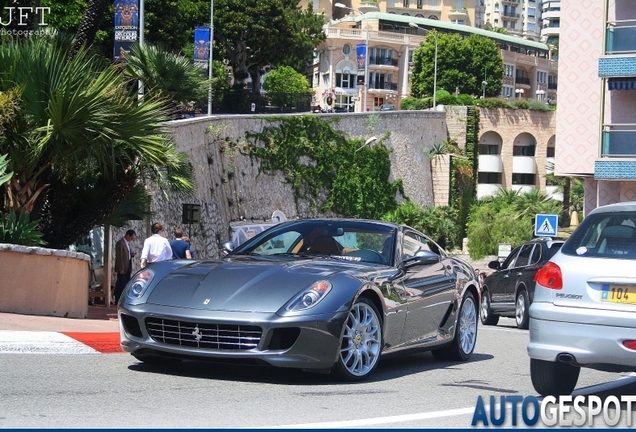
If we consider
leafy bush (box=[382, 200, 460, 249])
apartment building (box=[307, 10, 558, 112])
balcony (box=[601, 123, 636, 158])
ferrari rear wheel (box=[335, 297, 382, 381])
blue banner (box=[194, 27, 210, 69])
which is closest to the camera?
ferrari rear wheel (box=[335, 297, 382, 381])

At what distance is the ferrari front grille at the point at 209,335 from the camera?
26.1 feet

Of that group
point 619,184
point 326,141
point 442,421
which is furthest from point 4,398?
point 326,141

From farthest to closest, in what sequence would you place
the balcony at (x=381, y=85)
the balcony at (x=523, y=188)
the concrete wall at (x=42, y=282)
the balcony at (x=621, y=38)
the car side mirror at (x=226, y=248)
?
1. the balcony at (x=381, y=85)
2. the balcony at (x=523, y=188)
3. the balcony at (x=621, y=38)
4. the concrete wall at (x=42, y=282)
5. the car side mirror at (x=226, y=248)

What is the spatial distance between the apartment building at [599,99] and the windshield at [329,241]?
24430mm

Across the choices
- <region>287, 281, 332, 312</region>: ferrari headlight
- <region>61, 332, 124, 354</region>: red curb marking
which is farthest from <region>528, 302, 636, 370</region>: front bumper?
<region>61, 332, 124, 354</region>: red curb marking

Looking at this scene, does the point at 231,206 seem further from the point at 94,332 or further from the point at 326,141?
the point at 94,332

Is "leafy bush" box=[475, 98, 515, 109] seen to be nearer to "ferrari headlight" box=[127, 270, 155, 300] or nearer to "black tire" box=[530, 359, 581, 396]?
"ferrari headlight" box=[127, 270, 155, 300]

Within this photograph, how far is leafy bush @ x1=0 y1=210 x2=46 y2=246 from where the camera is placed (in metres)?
13.3

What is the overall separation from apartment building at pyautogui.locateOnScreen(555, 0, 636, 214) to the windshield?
24430 mm

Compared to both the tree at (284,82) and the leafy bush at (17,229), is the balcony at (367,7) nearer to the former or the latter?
the tree at (284,82)

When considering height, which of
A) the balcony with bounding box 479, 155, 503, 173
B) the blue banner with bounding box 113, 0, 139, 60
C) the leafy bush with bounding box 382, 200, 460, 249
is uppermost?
the blue banner with bounding box 113, 0, 139, 60

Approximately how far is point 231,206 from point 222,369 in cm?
3906

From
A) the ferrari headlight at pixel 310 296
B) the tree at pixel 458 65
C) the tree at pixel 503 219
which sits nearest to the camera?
the ferrari headlight at pixel 310 296

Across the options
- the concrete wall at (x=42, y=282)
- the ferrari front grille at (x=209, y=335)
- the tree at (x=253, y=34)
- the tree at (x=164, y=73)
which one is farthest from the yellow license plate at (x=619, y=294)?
the tree at (x=253, y=34)
